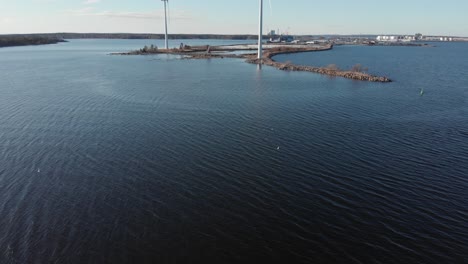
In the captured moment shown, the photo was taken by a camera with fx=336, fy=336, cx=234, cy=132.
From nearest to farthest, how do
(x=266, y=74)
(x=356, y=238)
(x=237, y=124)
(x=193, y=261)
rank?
(x=193, y=261), (x=356, y=238), (x=237, y=124), (x=266, y=74)

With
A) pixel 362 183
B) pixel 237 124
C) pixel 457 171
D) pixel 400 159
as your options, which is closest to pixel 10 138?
pixel 237 124

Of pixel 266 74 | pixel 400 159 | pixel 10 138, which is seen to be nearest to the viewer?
pixel 400 159

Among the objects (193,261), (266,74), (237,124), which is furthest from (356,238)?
(266,74)

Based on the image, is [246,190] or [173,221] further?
[246,190]

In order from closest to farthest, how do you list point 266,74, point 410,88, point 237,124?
1. point 237,124
2. point 410,88
3. point 266,74

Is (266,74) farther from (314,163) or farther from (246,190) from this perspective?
(246,190)

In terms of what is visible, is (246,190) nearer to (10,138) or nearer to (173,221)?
(173,221)
